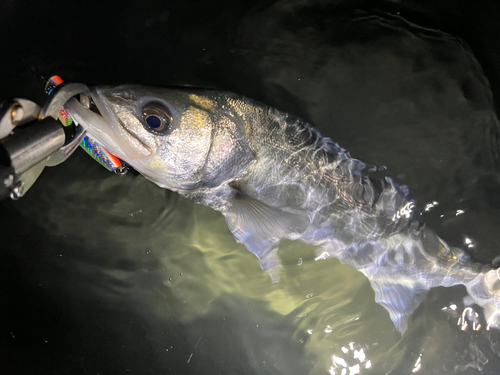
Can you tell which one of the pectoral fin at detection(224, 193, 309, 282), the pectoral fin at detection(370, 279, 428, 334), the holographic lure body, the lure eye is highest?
the lure eye

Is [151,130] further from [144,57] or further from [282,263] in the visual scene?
[282,263]

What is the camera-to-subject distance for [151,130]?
1.44m

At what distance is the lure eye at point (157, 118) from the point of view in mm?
1420

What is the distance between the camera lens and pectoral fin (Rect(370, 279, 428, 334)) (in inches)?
80.1

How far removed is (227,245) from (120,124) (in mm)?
1232

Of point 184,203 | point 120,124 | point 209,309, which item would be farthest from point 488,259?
point 120,124

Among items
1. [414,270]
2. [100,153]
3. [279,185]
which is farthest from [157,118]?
[414,270]

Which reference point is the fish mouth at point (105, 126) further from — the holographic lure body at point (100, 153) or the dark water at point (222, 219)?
the dark water at point (222, 219)

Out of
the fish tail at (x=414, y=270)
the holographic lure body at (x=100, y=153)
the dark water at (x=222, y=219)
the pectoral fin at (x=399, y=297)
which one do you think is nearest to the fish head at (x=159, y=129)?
the holographic lure body at (x=100, y=153)

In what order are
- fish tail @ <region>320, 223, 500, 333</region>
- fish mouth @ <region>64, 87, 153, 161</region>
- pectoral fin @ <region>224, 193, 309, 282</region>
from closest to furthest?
fish mouth @ <region>64, 87, 153, 161</region>, pectoral fin @ <region>224, 193, 309, 282</region>, fish tail @ <region>320, 223, 500, 333</region>

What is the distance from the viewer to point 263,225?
1.81 m

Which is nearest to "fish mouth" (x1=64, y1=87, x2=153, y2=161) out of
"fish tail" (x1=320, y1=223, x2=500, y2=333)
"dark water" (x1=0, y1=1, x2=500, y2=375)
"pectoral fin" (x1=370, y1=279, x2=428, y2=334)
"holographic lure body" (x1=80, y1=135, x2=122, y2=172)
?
"holographic lure body" (x1=80, y1=135, x2=122, y2=172)

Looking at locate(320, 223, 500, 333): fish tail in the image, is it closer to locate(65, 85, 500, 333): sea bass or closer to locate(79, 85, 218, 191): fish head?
locate(65, 85, 500, 333): sea bass

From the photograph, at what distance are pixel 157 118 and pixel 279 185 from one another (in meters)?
0.72
